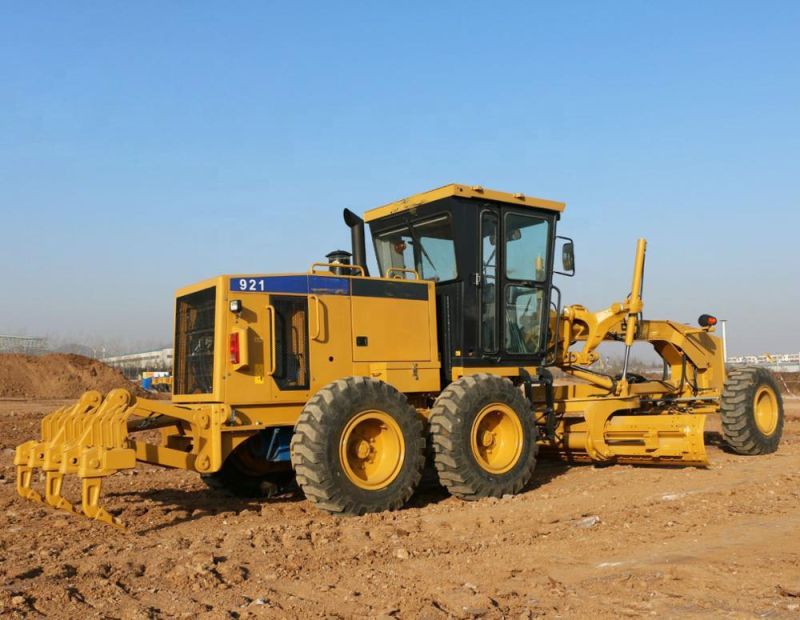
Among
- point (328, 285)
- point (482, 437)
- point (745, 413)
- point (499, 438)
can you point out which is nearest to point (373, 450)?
point (482, 437)

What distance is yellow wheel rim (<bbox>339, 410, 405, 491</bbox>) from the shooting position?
284 inches

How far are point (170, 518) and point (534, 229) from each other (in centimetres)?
512

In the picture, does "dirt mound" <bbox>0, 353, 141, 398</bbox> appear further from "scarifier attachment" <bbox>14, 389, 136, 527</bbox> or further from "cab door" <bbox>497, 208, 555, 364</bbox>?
"scarifier attachment" <bbox>14, 389, 136, 527</bbox>

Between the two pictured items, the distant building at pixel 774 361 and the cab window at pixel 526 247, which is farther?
the distant building at pixel 774 361

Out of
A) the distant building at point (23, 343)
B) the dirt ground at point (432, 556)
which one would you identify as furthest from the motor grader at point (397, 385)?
the distant building at point (23, 343)

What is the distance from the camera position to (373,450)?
746 centimetres

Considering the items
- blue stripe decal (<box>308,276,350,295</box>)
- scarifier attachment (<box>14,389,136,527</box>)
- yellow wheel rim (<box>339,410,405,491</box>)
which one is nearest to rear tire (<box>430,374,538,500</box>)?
yellow wheel rim (<box>339,410,405,491</box>)

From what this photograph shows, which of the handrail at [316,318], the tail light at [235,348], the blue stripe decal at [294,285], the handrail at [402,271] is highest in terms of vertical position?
the handrail at [402,271]

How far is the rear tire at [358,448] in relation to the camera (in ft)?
22.6

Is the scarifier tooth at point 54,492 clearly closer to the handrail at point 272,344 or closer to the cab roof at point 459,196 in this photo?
the handrail at point 272,344

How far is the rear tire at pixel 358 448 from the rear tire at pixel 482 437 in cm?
28

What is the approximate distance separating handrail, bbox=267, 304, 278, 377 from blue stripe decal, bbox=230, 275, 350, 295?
204 millimetres

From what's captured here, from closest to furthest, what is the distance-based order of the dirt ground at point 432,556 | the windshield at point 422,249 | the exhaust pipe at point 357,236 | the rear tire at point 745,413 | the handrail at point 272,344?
the dirt ground at point 432,556
the handrail at point 272,344
the windshield at point 422,249
the exhaust pipe at point 357,236
the rear tire at point 745,413

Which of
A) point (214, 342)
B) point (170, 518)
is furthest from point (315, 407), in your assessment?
point (170, 518)
